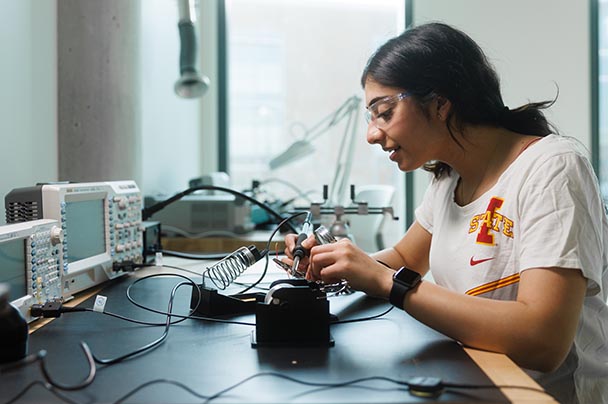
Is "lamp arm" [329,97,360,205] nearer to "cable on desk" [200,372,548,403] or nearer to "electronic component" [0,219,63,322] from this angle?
"electronic component" [0,219,63,322]

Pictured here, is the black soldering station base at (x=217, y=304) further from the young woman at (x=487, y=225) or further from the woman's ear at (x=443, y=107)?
the woman's ear at (x=443, y=107)

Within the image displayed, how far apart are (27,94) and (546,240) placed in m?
1.24

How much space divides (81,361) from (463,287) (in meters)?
0.71

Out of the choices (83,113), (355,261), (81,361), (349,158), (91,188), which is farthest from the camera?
(349,158)

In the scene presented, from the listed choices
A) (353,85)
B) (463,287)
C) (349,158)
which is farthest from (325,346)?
(353,85)

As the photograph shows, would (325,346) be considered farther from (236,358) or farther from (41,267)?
(41,267)

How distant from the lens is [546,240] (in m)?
0.89

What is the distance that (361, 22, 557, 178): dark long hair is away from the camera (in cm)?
114

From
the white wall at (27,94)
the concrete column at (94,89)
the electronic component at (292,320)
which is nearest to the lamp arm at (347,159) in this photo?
the concrete column at (94,89)

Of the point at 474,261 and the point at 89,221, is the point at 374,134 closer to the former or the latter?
the point at 474,261

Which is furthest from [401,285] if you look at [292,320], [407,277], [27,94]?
[27,94]

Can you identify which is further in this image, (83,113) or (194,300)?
(83,113)

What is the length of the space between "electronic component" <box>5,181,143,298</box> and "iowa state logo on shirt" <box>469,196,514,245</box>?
0.80 metres

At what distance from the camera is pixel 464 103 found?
1.16 m
